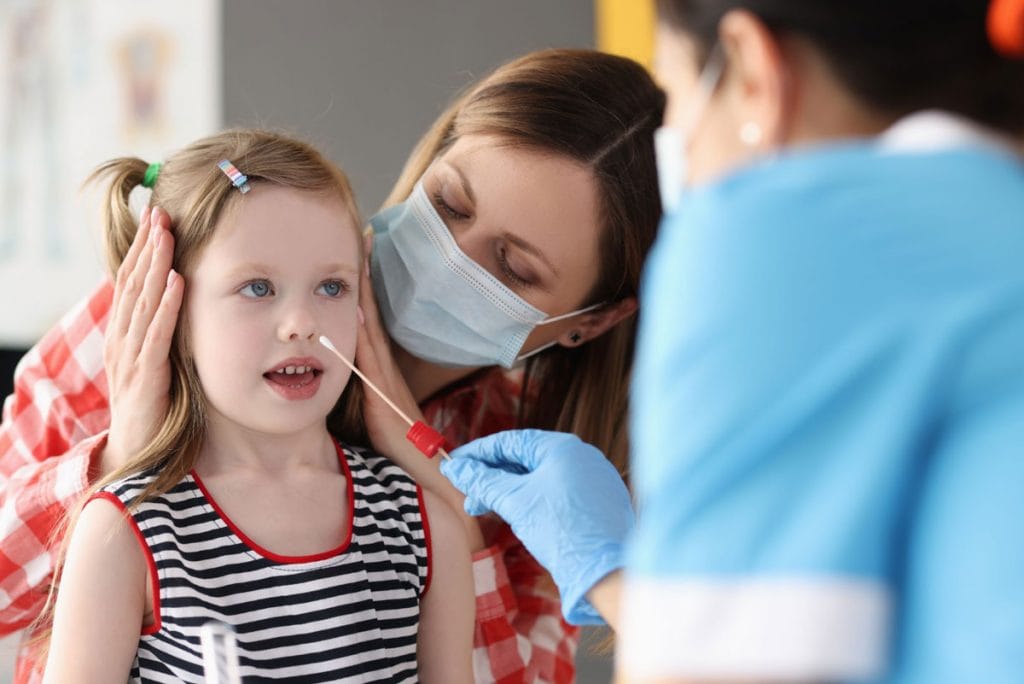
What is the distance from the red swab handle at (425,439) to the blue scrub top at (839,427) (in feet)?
2.92

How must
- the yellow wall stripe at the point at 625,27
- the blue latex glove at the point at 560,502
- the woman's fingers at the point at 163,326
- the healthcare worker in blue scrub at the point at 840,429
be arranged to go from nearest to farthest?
the healthcare worker in blue scrub at the point at 840,429
the blue latex glove at the point at 560,502
the woman's fingers at the point at 163,326
the yellow wall stripe at the point at 625,27

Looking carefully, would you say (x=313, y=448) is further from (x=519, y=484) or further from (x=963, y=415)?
(x=963, y=415)

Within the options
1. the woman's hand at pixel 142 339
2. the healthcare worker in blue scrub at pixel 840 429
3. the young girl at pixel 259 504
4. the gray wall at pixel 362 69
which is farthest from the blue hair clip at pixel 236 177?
the gray wall at pixel 362 69

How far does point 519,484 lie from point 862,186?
766mm

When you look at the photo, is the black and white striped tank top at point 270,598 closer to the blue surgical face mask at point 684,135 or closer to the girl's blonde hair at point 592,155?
the girl's blonde hair at point 592,155

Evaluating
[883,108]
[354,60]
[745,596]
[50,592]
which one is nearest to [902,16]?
[883,108]

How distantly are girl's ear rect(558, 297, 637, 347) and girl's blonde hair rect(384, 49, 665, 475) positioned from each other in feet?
0.06

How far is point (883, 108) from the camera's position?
0.75 m

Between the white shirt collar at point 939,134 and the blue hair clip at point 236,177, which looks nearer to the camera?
the white shirt collar at point 939,134

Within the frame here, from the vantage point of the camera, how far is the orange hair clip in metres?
0.69

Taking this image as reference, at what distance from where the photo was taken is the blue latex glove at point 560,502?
48.3 inches

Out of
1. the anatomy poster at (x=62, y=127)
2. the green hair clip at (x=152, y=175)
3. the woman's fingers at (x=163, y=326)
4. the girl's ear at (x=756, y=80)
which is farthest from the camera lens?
the anatomy poster at (x=62, y=127)

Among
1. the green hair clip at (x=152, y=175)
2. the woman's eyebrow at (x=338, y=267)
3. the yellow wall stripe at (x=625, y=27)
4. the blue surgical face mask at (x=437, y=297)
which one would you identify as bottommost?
the blue surgical face mask at (x=437, y=297)

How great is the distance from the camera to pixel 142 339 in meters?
1.51
